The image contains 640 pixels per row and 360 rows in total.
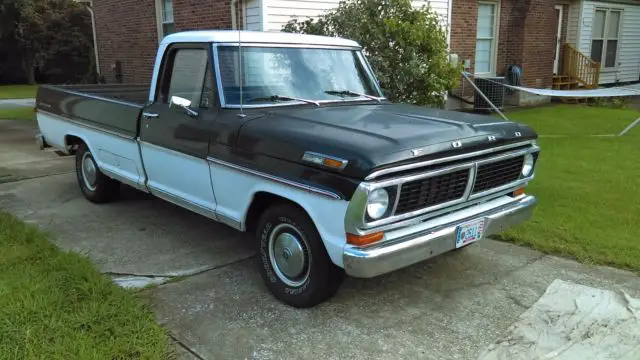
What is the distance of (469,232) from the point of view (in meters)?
3.85

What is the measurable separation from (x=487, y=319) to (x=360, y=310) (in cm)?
86

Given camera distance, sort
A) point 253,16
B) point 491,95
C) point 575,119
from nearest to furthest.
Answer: point 253,16
point 575,119
point 491,95

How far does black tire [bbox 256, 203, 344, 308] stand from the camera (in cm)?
363

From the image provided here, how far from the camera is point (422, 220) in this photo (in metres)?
3.65

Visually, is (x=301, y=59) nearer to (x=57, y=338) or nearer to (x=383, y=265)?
(x=383, y=265)

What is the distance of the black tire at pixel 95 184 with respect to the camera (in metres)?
6.31

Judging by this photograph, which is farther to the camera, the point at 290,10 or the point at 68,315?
the point at 290,10

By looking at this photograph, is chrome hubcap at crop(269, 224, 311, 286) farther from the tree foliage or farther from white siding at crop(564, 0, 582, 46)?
the tree foliage

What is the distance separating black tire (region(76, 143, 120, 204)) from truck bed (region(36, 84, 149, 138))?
1.38 ft

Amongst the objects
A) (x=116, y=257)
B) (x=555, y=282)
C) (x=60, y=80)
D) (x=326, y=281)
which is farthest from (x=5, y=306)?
(x=60, y=80)

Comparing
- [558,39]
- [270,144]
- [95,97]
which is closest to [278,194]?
[270,144]

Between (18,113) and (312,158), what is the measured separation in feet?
48.7

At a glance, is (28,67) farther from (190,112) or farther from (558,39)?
(190,112)

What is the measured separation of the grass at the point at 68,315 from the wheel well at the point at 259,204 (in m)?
0.96
